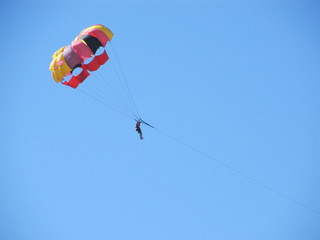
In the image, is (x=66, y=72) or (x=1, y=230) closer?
(x=66, y=72)

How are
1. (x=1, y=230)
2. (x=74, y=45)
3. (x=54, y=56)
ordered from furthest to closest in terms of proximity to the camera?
(x=1, y=230)
(x=54, y=56)
(x=74, y=45)

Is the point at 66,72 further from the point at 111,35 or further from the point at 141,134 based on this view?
the point at 141,134

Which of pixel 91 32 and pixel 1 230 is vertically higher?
pixel 91 32

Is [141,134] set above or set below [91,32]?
below

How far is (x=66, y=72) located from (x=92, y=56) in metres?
1.48

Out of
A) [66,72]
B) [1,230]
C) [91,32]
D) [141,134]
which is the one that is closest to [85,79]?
[66,72]

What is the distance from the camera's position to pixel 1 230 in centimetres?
6569

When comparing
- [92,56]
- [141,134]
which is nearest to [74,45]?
[92,56]

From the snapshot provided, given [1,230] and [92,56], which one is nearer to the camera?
[92,56]

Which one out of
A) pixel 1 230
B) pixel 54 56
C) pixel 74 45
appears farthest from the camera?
pixel 1 230

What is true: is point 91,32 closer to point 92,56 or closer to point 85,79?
point 92,56

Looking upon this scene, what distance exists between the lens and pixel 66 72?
662 inches

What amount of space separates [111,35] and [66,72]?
9.43 ft

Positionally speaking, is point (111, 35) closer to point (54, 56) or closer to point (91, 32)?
point (91, 32)
